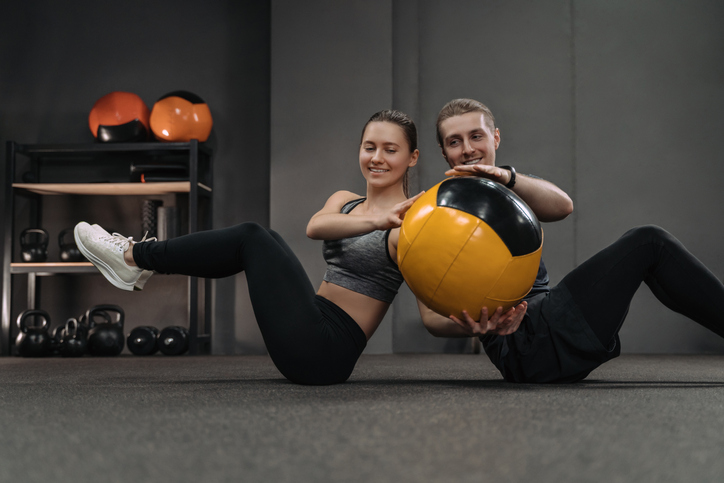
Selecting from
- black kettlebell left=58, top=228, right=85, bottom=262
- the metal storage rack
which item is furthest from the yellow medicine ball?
black kettlebell left=58, top=228, right=85, bottom=262

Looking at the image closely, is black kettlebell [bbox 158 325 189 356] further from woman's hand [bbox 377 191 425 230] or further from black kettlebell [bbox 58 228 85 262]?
woman's hand [bbox 377 191 425 230]

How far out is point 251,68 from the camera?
4.41 metres

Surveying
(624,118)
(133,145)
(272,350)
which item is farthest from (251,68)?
(272,350)

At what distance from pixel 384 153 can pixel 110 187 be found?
2847mm

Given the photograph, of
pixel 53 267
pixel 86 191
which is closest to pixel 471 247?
pixel 53 267

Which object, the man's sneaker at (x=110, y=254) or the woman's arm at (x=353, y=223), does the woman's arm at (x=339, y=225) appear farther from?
the man's sneaker at (x=110, y=254)

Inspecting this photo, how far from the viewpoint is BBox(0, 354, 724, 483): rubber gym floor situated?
0.76 m

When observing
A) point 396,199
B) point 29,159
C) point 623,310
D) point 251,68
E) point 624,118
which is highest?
point 251,68

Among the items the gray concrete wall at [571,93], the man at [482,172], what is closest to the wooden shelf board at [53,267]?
the gray concrete wall at [571,93]

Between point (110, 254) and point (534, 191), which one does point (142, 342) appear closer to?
point (110, 254)

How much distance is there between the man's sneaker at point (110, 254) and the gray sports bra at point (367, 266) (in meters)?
0.59

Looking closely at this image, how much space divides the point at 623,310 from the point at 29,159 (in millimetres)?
4342

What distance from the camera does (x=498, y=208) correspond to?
136 centimetres

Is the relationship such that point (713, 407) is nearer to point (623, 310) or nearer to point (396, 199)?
point (623, 310)
